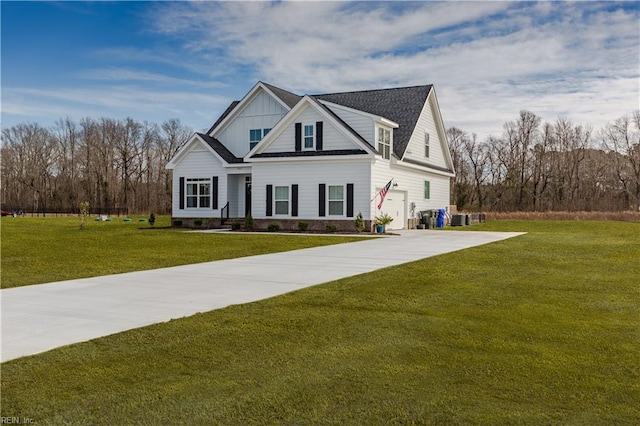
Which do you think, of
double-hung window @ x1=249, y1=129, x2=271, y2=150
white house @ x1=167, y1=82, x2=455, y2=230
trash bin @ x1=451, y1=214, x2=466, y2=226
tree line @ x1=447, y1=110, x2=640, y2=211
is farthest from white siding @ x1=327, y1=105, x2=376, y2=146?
tree line @ x1=447, y1=110, x2=640, y2=211

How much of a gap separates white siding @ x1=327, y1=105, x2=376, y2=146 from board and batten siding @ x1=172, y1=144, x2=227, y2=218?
782 cm

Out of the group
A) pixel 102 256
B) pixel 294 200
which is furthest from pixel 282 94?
pixel 102 256

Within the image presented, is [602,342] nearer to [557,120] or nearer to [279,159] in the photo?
[279,159]

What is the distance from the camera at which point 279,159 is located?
89.6 feet

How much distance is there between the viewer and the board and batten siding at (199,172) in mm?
30312

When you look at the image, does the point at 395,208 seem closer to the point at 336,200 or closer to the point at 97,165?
the point at 336,200

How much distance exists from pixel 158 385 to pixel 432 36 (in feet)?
73.6

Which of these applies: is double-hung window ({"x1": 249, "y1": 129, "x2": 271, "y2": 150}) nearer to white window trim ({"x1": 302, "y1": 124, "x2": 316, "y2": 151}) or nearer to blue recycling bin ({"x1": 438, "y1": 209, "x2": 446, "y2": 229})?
white window trim ({"x1": 302, "y1": 124, "x2": 316, "y2": 151})

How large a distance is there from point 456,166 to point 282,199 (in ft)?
125

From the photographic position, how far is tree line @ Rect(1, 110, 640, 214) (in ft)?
186

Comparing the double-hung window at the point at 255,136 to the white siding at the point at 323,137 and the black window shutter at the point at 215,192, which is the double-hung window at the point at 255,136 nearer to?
the black window shutter at the point at 215,192

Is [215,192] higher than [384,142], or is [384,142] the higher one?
[384,142]

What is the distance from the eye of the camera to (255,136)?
3123 cm

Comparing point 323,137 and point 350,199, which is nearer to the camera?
point 350,199
